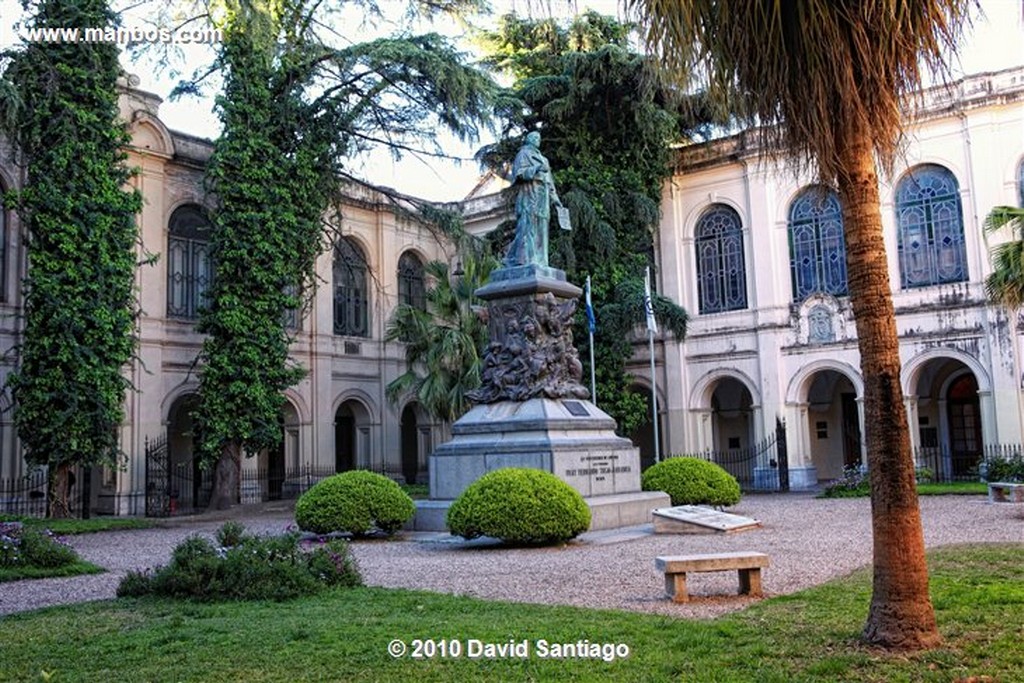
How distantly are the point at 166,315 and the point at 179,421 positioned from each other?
4.71 m

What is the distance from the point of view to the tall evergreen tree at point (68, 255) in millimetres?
20531

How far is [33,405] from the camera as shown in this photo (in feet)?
66.9

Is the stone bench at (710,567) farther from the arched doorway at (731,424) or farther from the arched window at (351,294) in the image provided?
the arched doorway at (731,424)

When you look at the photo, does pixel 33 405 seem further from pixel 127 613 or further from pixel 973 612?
pixel 973 612

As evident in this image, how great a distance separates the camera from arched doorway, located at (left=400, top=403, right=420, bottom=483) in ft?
113

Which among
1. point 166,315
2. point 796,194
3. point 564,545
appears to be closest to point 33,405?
point 166,315

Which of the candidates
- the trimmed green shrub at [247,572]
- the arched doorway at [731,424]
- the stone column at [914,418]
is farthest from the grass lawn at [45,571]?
the arched doorway at [731,424]

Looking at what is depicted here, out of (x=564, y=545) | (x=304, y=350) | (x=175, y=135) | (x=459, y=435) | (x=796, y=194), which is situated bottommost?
(x=564, y=545)

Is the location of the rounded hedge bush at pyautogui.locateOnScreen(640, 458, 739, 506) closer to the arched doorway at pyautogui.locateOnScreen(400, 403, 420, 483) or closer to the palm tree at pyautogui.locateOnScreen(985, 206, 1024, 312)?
the palm tree at pyautogui.locateOnScreen(985, 206, 1024, 312)

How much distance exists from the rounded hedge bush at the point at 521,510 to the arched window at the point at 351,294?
64.8 ft

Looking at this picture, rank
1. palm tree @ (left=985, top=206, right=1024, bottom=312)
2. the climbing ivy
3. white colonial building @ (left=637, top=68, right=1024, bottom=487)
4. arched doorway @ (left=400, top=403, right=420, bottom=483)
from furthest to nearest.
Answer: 1. arched doorway @ (left=400, top=403, right=420, bottom=483)
2. white colonial building @ (left=637, top=68, right=1024, bottom=487)
3. the climbing ivy
4. palm tree @ (left=985, top=206, right=1024, bottom=312)

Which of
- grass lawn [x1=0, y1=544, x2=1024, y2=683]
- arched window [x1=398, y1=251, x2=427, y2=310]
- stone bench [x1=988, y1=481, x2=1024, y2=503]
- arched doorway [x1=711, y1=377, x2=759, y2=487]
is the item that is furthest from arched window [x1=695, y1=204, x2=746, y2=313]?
grass lawn [x1=0, y1=544, x2=1024, y2=683]

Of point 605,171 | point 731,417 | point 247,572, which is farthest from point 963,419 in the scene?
point 247,572

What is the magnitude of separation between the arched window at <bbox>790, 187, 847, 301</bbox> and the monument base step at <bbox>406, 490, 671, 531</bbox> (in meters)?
15.1
